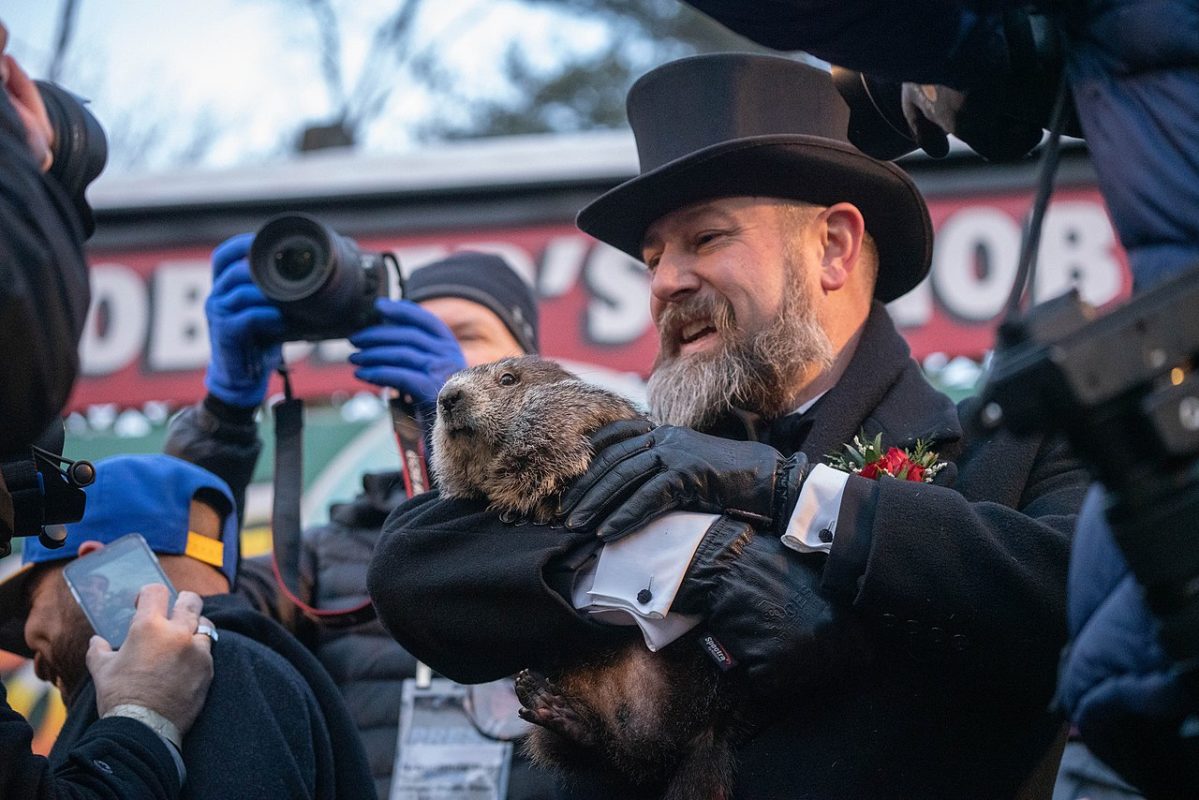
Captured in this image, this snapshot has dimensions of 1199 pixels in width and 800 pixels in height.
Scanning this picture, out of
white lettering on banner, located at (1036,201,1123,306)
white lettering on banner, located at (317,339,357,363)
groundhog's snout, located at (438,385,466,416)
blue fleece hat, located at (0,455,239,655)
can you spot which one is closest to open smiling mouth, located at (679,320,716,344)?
groundhog's snout, located at (438,385,466,416)

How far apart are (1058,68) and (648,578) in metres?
1.01

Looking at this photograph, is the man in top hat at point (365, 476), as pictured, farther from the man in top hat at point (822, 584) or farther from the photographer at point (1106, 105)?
the photographer at point (1106, 105)

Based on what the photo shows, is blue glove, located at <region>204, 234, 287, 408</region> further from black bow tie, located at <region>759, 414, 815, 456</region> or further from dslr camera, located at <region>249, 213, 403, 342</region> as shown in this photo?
black bow tie, located at <region>759, 414, 815, 456</region>

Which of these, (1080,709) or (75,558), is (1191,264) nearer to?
(1080,709)

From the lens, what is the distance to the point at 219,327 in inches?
130

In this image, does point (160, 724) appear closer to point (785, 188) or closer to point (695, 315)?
point (695, 315)

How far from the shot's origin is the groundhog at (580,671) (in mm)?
2262

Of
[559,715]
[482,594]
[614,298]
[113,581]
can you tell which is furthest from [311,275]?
[614,298]

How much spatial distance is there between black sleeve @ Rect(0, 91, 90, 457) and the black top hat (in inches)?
56.3

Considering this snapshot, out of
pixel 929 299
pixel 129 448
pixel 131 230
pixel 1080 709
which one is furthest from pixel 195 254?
pixel 1080 709

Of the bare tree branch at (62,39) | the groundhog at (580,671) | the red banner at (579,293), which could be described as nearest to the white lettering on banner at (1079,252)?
the red banner at (579,293)

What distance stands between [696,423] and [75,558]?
1412mm

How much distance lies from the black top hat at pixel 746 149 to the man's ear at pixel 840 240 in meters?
0.03

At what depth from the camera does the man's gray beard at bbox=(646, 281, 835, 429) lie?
8.90ft
